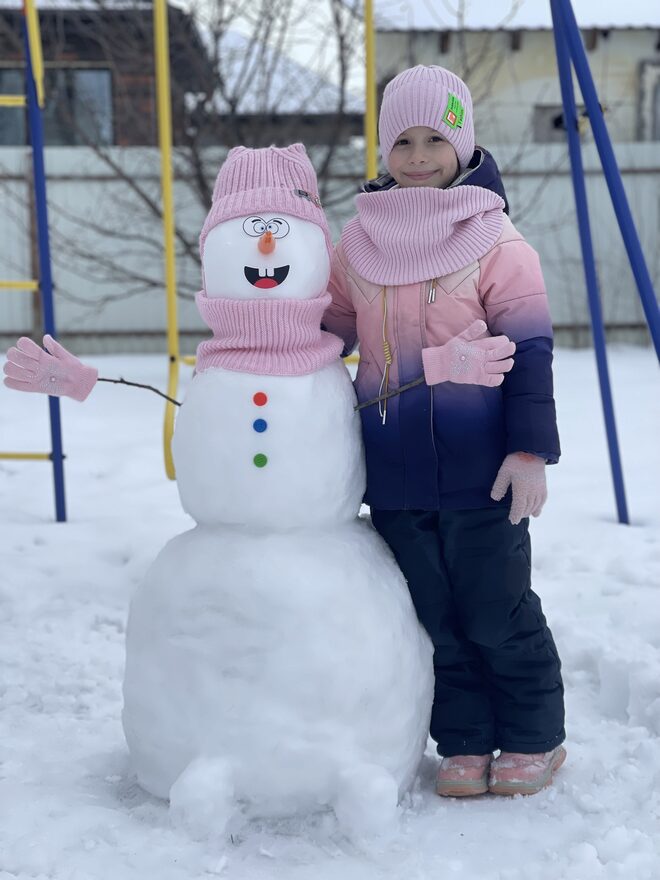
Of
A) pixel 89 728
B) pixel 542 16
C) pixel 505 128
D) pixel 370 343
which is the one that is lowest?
pixel 89 728

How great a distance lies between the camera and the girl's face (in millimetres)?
1894

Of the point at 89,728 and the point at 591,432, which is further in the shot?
the point at 591,432

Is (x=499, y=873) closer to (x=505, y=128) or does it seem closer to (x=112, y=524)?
(x=112, y=524)

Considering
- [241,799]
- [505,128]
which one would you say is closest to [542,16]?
[505,128]

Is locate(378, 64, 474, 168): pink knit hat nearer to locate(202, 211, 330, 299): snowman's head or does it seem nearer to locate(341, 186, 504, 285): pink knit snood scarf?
locate(341, 186, 504, 285): pink knit snood scarf

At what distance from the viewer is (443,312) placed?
183 cm

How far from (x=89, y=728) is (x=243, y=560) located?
2.44ft

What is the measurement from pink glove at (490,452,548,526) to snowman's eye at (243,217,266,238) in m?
0.59

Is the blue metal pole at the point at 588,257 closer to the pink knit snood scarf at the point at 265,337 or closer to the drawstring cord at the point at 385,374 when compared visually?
the drawstring cord at the point at 385,374

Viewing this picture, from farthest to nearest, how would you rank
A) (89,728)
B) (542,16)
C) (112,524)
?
(542,16)
(112,524)
(89,728)

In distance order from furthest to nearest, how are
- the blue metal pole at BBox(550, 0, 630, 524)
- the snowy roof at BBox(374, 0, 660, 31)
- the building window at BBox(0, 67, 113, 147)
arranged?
the snowy roof at BBox(374, 0, 660, 31)
the building window at BBox(0, 67, 113, 147)
the blue metal pole at BBox(550, 0, 630, 524)

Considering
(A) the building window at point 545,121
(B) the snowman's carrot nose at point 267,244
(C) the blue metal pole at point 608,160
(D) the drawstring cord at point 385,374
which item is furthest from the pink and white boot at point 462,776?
(A) the building window at point 545,121

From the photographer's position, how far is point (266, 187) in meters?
1.82

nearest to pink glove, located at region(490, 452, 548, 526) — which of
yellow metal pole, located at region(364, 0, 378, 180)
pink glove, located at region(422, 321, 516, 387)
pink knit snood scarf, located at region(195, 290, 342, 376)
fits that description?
pink glove, located at region(422, 321, 516, 387)
